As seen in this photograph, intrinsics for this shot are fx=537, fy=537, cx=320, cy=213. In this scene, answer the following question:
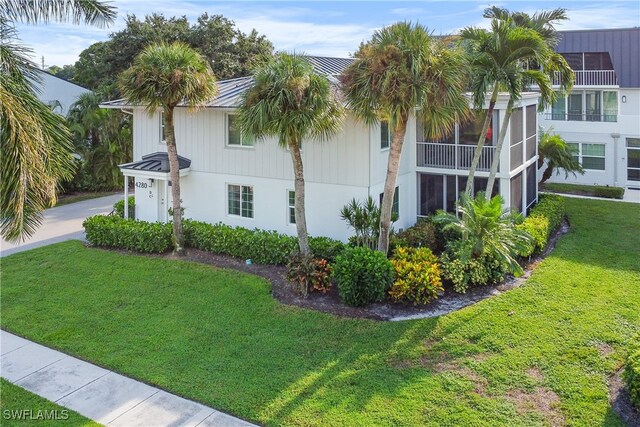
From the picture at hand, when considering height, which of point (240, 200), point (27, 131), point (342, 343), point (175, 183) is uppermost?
point (27, 131)

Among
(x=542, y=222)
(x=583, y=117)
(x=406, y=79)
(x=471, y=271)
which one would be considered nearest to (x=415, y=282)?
(x=471, y=271)

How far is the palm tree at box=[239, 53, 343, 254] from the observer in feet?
42.2

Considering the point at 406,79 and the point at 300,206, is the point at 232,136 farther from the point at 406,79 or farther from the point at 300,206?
the point at 406,79

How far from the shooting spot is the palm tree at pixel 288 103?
1288cm

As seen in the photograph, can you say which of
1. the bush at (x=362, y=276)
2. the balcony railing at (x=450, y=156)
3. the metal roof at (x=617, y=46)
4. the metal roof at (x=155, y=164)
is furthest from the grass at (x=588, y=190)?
the metal roof at (x=155, y=164)

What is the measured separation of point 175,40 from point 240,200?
1915 centimetres

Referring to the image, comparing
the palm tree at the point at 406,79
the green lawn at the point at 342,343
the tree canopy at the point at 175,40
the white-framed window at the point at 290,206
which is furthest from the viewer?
the tree canopy at the point at 175,40

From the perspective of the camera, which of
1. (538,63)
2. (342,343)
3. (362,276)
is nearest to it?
(342,343)

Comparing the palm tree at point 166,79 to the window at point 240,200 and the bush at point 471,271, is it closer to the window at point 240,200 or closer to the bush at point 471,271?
the window at point 240,200

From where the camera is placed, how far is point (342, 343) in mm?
10945

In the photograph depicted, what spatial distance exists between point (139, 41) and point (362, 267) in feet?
85.6

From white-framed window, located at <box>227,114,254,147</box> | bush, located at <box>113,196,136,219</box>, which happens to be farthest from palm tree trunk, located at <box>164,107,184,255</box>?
bush, located at <box>113,196,136,219</box>

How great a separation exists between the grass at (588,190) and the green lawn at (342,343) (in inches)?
409

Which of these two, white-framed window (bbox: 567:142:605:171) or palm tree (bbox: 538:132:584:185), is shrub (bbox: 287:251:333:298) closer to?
palm tree (bbox: 538:132:584:185)
